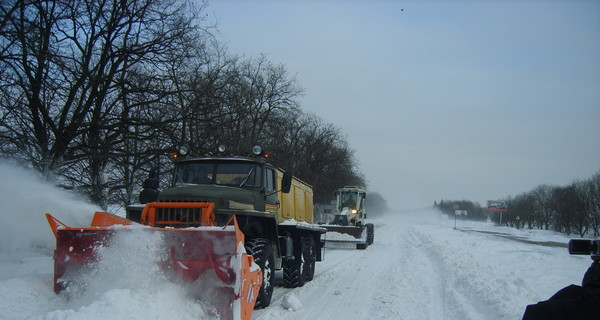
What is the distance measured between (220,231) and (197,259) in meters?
0.47

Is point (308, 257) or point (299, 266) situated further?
point (308, 257)

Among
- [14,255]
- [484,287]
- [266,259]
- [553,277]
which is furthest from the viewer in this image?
[553,277]

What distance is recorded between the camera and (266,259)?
771cm

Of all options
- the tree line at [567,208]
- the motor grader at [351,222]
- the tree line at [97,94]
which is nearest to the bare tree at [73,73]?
the tree line at [97,94]

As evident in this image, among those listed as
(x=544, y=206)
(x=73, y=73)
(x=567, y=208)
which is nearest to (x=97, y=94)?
(x=73, y=73)

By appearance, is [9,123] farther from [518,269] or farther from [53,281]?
[518,269]

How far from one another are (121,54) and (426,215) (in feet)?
375

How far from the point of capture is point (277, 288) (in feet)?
33.9

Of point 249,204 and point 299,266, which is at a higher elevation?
point 249,204

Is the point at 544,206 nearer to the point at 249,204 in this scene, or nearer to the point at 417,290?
the point at 417,290

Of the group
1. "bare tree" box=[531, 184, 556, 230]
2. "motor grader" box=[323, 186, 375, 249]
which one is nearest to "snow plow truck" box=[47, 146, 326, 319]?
"motor grader" box=[323, 186, 375, 249]

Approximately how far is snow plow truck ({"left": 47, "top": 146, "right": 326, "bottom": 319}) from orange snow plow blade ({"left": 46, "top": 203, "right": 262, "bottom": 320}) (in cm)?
1

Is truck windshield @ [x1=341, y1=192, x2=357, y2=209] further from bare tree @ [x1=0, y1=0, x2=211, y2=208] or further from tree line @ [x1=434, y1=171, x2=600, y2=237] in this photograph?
tree line @ [x1=434, y1=171, x2=600, y2=237]

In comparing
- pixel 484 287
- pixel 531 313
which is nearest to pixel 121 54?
pixel 484 287
